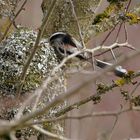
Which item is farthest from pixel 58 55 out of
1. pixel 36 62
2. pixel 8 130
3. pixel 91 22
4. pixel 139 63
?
pixel 139 63

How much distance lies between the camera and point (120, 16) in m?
1.64

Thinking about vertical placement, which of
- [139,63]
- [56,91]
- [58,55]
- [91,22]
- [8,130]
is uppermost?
[139,63]

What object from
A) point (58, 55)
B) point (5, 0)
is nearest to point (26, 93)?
point (58, 55)

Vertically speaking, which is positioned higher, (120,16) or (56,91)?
(120,16)

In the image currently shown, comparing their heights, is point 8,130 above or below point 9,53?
below

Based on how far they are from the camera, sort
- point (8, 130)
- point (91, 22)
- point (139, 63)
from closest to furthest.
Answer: point (8, 130) < point (91, 22) < point (139, 63)

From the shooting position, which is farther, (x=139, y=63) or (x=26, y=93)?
(x=139, y=63)

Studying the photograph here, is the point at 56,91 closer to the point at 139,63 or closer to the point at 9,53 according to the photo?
the point at 9,53

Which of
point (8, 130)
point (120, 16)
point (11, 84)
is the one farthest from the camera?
point (120, 16)

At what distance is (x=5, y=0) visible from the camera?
5.58 ft

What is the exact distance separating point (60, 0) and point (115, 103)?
62.1 inches

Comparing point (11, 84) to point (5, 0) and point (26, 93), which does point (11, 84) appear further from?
point (5, 0)

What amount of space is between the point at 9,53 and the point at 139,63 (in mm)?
1732

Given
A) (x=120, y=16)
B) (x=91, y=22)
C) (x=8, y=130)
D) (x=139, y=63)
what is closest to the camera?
(x=8, y=130)
